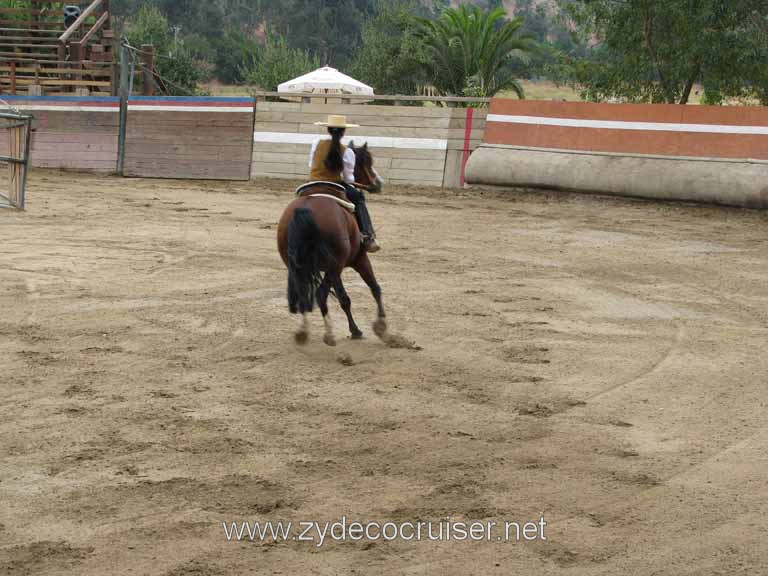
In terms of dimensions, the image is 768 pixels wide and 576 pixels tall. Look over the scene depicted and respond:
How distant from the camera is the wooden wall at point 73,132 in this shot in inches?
910

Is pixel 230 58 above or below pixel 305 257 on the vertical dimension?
above

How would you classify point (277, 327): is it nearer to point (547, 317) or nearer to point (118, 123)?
point (547, 317)

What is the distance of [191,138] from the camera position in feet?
73.9

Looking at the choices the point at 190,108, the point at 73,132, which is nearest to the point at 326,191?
the point at 190,108

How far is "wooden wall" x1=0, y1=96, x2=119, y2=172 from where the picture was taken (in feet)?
75.9

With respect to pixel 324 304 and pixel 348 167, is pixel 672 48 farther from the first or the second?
pixel 324 304

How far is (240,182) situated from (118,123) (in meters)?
3.13

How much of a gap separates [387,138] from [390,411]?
15.0 metres

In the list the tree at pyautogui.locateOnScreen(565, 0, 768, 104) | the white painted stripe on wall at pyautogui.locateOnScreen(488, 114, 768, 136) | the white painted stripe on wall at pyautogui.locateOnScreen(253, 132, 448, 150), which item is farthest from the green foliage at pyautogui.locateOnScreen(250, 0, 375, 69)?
the white painted stripe on wall at pyautogui.locateOnScreen(488, 114, 768, 136)

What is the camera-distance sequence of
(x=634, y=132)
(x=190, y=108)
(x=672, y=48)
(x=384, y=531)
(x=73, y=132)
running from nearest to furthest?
(x=384, y=531) < (x=634, y=132) < (x=190, y=108) < (x=73, y=132) < (x=672, y=48)

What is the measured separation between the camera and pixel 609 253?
14.0 metres

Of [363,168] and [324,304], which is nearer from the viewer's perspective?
[324,304]

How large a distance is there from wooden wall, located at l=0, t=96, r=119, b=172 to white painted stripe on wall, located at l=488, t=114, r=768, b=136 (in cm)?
822

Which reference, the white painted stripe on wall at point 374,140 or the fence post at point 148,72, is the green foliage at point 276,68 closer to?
the fence post at point 148,72
